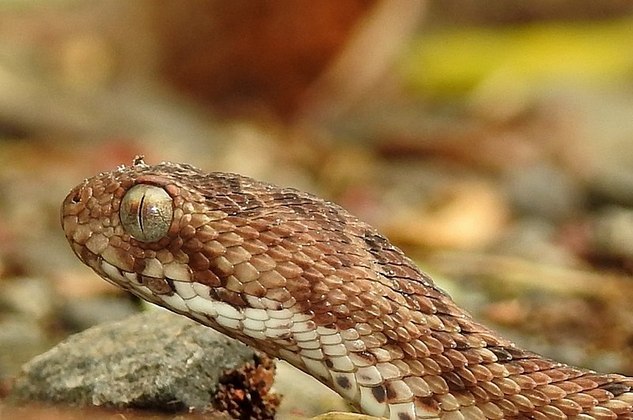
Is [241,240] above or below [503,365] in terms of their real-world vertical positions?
above

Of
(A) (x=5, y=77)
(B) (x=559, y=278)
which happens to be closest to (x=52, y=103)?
(A) (x=5, y=77)

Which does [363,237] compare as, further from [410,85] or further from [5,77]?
[410,85]

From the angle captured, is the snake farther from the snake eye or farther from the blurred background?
the blurred background

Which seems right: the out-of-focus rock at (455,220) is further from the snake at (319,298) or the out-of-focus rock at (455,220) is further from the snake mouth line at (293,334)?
the snake mouth line at (293,334)

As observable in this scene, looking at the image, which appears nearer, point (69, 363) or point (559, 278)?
point (69, 363)

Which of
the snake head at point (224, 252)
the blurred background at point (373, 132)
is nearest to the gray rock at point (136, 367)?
the snake head at point (224, 252)

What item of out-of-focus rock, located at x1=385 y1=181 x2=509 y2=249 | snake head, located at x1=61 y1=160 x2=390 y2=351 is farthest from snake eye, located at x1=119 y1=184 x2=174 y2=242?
out-of-focus rock, located at x1=385 y1=181 x2=509 y2=249
